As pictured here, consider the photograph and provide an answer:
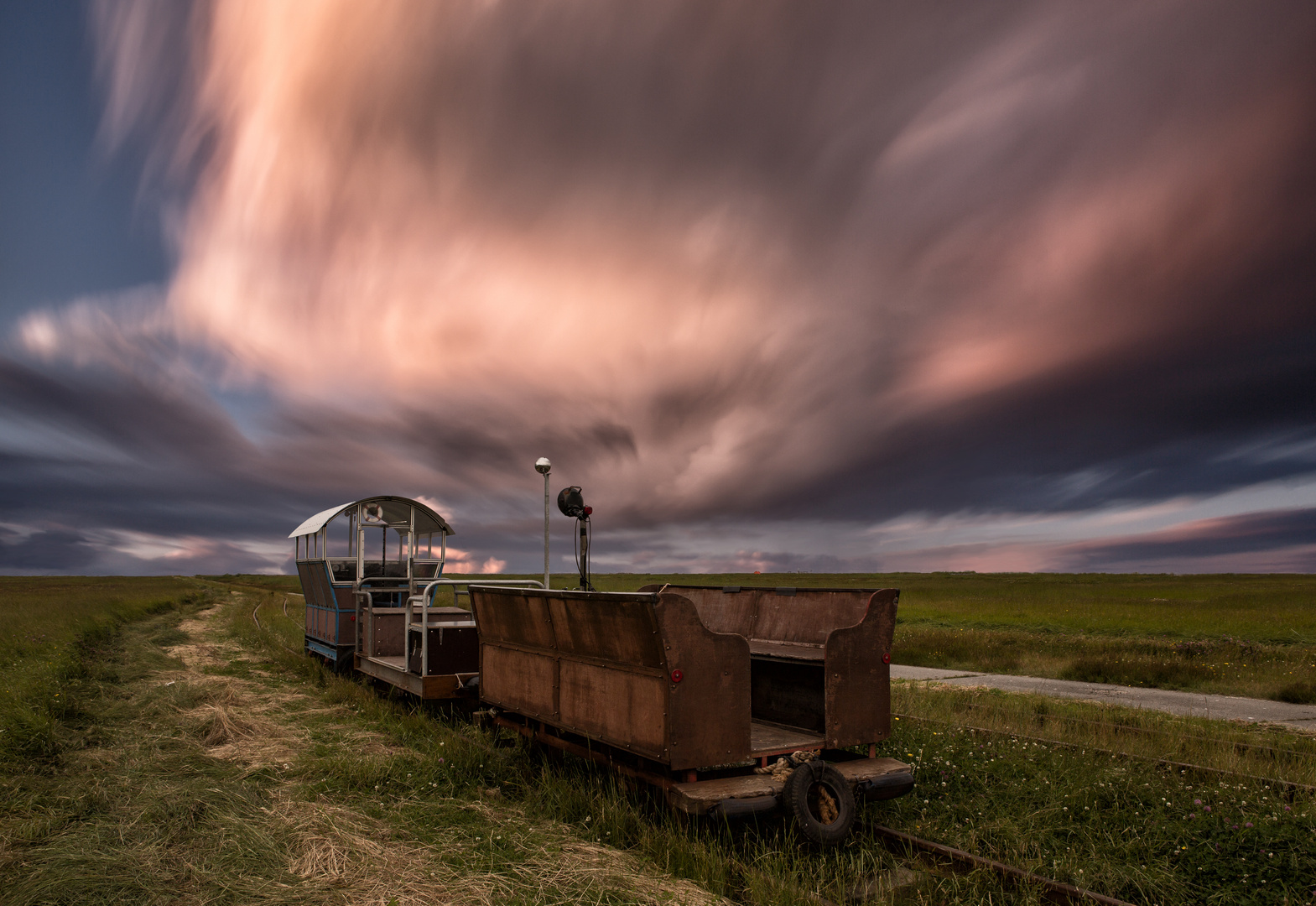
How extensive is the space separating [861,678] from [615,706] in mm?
2155

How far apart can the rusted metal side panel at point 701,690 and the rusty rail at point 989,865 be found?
5.22ft

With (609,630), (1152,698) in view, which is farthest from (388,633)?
(1152,698)

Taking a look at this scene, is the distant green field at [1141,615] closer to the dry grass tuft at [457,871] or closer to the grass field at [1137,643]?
the grass field at [1137,643]

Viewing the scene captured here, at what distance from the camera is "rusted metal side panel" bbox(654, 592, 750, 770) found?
532 cm

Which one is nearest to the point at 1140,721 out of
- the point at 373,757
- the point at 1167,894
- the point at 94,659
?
the point at 1167,894

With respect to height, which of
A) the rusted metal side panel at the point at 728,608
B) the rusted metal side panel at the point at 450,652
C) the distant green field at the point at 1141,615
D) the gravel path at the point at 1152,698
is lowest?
the distant green field at the point at 1141,615

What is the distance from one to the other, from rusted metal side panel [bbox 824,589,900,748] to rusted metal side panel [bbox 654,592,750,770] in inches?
38.7

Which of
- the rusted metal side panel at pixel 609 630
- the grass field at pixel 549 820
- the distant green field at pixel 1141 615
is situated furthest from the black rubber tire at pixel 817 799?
the distant green field at pixel 1141 615

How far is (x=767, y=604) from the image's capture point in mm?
8266

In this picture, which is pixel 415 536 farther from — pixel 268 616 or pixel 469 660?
pixel 268 616

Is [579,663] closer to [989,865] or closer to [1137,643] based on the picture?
[989,865]

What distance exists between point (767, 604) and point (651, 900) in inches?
158

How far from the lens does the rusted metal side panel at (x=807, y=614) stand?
727cm

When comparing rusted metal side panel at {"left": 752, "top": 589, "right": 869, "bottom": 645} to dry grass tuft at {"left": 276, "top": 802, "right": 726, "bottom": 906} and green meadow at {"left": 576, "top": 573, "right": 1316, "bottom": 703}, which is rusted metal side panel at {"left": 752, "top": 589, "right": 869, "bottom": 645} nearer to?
dry grass tuft at {"left": 276, "top": 802, "right": 726, "bottom": 906}
